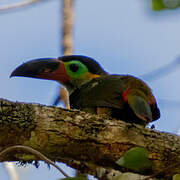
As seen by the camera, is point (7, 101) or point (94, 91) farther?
point (94, 91)

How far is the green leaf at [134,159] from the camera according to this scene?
2.13 metres

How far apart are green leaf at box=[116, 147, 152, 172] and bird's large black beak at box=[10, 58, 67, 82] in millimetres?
2270

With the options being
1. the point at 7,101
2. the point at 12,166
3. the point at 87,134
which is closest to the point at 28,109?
the point at 7,101

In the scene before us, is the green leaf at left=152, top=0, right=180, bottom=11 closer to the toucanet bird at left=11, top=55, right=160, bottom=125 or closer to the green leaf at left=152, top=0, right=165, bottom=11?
the green leaf at left=152, top=0, right=165, bottom=11

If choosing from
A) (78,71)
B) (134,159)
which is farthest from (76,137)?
(78,71)

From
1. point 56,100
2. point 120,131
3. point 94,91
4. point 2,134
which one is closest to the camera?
point 2,134

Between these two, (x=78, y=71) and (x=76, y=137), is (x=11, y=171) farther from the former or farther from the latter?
(x=76, y=137)

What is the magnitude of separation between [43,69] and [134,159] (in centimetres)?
236

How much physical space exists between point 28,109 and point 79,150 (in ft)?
1.31

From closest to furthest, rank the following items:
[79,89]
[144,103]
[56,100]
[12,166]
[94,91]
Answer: [144,103], [94,91], [79,89], [56,100], [12,166]

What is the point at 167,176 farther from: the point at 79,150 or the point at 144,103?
the point at 144,103

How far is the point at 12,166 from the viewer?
16.1 ft

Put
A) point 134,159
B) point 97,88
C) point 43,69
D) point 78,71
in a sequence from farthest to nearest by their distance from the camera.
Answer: point 78,71 → point 43,69 → point 97,88 → point 134,159

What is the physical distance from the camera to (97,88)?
3.80 m
